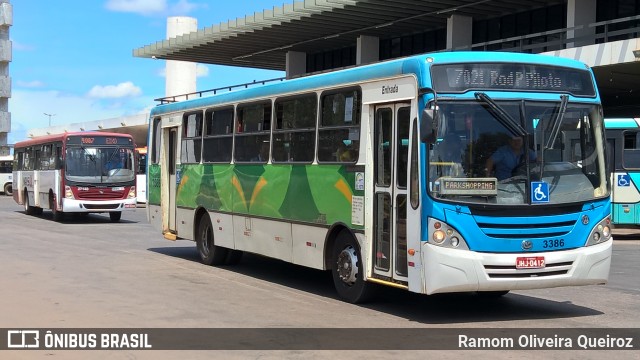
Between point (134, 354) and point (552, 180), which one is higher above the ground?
point (552, 180)

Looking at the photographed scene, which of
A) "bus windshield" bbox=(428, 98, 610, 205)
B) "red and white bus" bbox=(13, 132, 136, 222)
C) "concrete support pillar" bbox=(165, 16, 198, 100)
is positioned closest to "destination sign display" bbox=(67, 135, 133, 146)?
"red and white bus" bbox=(13, 132, 136, 222)

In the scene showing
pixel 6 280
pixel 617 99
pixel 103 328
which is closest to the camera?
pixel 103 328

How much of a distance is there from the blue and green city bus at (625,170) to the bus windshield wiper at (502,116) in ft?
50.5

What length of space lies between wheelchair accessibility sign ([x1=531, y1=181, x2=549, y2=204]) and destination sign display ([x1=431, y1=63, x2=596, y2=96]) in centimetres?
115

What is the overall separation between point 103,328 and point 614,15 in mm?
28141

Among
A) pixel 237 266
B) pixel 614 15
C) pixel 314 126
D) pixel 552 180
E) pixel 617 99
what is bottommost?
pixel 237 266

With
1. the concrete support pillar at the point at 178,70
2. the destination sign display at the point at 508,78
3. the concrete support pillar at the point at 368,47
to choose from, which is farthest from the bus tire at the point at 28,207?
the concrete support pillar at the point at 178,70

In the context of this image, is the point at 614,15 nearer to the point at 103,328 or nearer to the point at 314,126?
the point at 314,126

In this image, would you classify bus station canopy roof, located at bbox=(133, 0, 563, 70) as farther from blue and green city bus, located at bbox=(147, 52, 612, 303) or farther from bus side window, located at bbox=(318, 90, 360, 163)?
blue and green city bus, located at bbox=(147, 52, 612, 303)

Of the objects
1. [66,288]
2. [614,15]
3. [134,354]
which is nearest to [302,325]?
[134,354]

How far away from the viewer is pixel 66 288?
11.9 meters

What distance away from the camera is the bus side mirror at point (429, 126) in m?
8.95

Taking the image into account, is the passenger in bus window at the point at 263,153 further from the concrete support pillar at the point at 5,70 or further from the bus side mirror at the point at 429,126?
the concrete support pillar at the point at 5,70

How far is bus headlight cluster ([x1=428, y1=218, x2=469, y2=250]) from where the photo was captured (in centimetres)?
905
